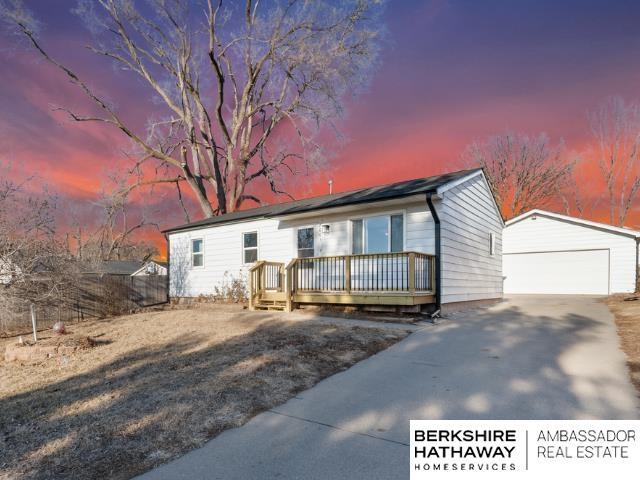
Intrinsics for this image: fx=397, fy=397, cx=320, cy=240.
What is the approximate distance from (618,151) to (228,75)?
27635 millimetres

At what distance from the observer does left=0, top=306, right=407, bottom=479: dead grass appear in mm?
3266

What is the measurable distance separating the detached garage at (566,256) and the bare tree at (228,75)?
1170cm

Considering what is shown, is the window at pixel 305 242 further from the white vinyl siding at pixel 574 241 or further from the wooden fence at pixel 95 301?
the white vinyl siding at pixel 574 241

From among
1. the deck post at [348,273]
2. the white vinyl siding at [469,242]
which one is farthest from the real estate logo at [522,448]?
the white vinyl siding at [469,242]

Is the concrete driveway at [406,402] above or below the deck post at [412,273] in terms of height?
below

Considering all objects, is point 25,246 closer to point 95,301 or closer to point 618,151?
point 95,301

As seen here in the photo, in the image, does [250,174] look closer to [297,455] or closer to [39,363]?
[39,363]

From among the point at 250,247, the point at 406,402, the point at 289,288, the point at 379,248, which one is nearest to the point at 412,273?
the point at 379,248

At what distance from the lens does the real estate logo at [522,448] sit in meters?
3.04

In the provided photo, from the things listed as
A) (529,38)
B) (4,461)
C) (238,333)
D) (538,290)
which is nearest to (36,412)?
(4,461)

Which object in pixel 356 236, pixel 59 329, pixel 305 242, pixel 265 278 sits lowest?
pixel 59 329

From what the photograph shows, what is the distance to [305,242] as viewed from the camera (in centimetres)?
1266

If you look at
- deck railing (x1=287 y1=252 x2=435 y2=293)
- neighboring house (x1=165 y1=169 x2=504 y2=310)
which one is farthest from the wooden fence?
deck railing (x1=287 y1=252 x2=435 y2=293)

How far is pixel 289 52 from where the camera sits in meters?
21.1
